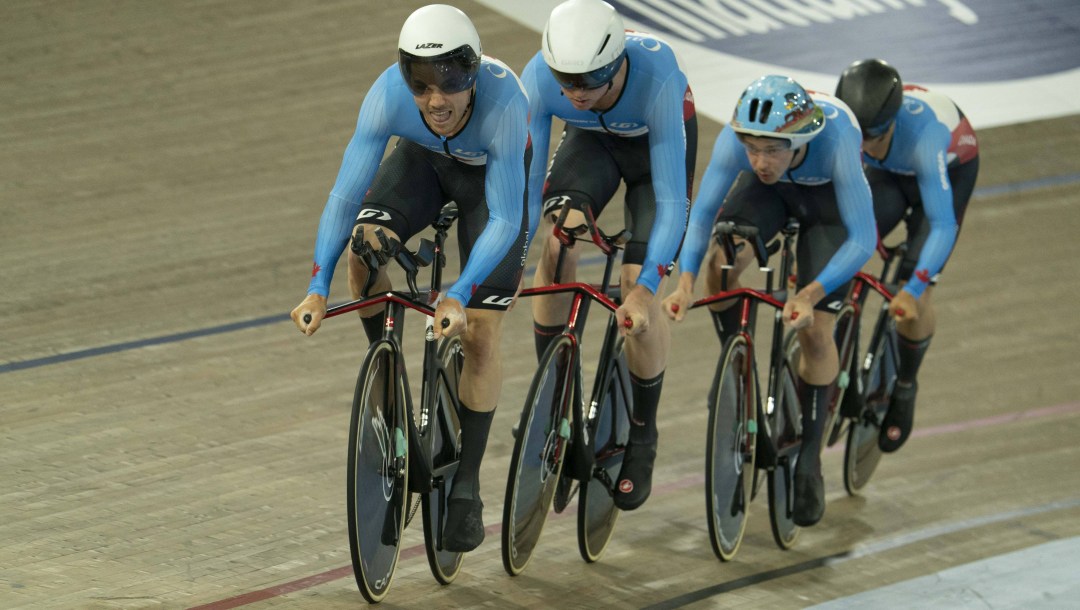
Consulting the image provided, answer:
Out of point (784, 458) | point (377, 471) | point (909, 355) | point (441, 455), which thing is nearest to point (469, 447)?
point (441, 455)

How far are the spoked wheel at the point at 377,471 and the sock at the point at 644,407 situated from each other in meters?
0.79

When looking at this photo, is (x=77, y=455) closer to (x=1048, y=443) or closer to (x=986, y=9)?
(x=1048, y=443)

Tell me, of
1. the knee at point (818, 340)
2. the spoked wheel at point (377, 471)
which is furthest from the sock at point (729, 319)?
the spoked wheel at point (377, 471)

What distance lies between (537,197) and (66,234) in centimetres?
302

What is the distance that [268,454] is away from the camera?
4445 millimetres

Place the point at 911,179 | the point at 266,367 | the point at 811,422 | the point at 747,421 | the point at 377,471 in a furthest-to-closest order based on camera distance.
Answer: the point at 266,367 < the point at 911,179 < the point at 811,422 < the point at 747,421 < the point at 377,471

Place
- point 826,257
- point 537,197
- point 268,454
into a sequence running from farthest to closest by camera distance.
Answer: point 268,454
point 826,257
point 537,197

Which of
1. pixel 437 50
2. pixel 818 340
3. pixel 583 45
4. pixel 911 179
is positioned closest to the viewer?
pixel 437 50

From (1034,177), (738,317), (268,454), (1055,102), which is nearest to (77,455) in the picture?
(268,454)

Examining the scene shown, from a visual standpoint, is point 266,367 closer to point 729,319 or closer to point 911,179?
point 729,319

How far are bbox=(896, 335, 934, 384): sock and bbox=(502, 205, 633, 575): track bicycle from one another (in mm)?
1297

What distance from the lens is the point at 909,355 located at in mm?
4867

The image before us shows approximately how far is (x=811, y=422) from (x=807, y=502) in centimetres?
23

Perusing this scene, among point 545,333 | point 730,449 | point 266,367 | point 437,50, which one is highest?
point 437,50
